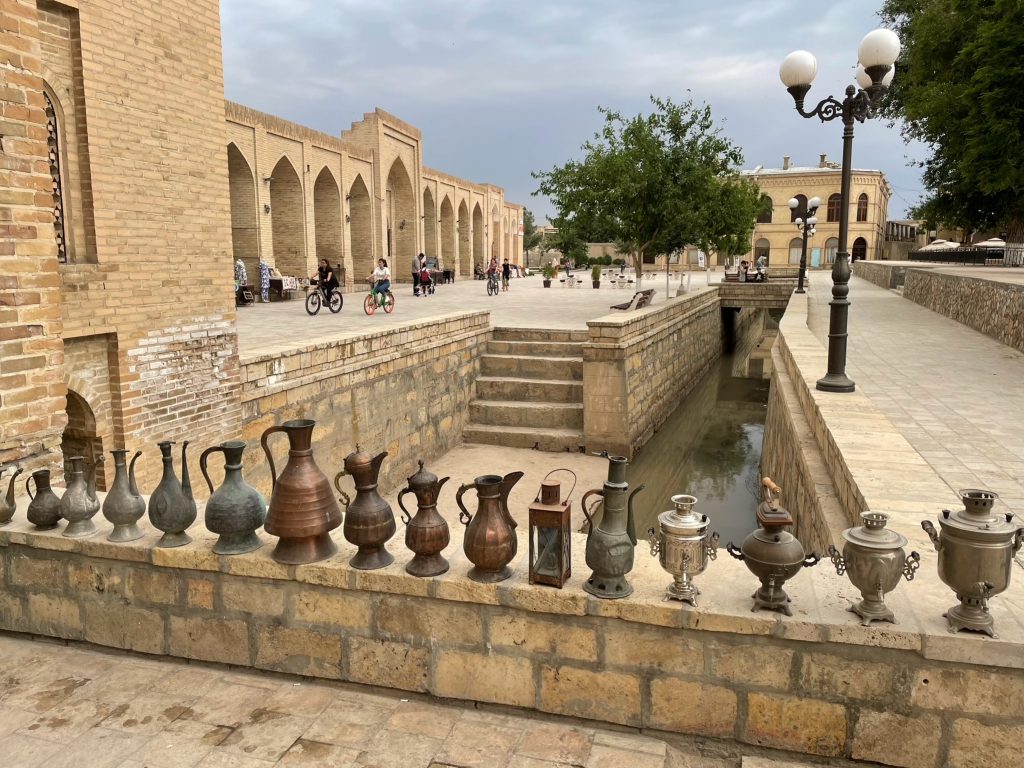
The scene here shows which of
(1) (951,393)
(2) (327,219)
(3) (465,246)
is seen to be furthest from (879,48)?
(3) (465,246)

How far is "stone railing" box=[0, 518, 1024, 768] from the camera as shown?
246 centimetres

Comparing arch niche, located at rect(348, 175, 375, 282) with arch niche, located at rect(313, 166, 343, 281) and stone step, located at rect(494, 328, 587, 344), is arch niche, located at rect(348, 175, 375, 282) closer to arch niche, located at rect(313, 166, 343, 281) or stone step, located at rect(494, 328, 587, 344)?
arch niche, located at rect(313, 166, 343, 281)

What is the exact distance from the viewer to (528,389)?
12.2m

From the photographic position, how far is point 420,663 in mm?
2957

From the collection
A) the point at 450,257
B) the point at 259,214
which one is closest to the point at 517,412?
the point at 259,214

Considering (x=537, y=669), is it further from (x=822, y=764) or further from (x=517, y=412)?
(x=517, y=412)

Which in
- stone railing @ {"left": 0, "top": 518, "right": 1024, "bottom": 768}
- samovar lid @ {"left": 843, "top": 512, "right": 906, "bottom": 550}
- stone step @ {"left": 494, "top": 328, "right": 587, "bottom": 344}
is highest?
samovar lid @ {"left": 843, "top": 512, "right": 906, "bottom": 550}

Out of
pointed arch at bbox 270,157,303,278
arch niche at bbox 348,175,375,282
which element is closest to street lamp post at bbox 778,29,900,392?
pointed arch at bbox 270,157,303,278

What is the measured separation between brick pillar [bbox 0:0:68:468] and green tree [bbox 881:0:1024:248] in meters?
14.0

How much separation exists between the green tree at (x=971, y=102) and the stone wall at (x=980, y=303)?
6.25 feet

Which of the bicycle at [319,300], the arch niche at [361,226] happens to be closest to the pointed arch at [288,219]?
the arch niche at [361,226]

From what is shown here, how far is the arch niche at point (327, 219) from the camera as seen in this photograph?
931 inches

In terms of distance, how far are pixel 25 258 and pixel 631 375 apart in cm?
953

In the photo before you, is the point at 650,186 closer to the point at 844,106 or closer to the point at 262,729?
the point at 844,106
